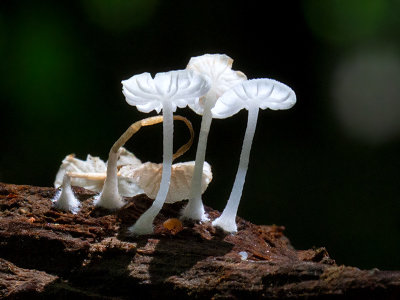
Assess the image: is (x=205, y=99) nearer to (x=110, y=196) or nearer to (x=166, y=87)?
(x=166, y=87)

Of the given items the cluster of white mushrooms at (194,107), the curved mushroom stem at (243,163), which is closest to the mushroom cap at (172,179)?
the cluster of white mushrooms at (194,107)

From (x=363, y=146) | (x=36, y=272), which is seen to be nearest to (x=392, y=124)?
(x=363, y=146)

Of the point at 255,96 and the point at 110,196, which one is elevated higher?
the point at 255,96

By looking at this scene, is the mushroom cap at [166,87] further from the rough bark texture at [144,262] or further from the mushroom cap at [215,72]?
the rough bark texture at [144,262]

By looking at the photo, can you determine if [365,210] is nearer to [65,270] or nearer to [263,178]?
[263,178]

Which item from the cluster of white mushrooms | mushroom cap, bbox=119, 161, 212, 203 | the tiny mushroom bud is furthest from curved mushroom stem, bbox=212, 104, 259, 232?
the tiny mushroom bud

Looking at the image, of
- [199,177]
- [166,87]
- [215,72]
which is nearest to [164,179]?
[199,177]

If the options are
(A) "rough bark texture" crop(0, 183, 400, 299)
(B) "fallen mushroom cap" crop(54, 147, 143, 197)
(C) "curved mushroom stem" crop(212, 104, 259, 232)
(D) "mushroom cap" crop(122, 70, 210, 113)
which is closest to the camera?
(A) "rough bark texture" crop(0, 183, 400, 299)

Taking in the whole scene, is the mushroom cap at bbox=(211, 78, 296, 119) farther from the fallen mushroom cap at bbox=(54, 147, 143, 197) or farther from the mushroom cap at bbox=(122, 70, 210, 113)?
the fallen mushroom cap at bbox=(54, 147, 143, 197)
